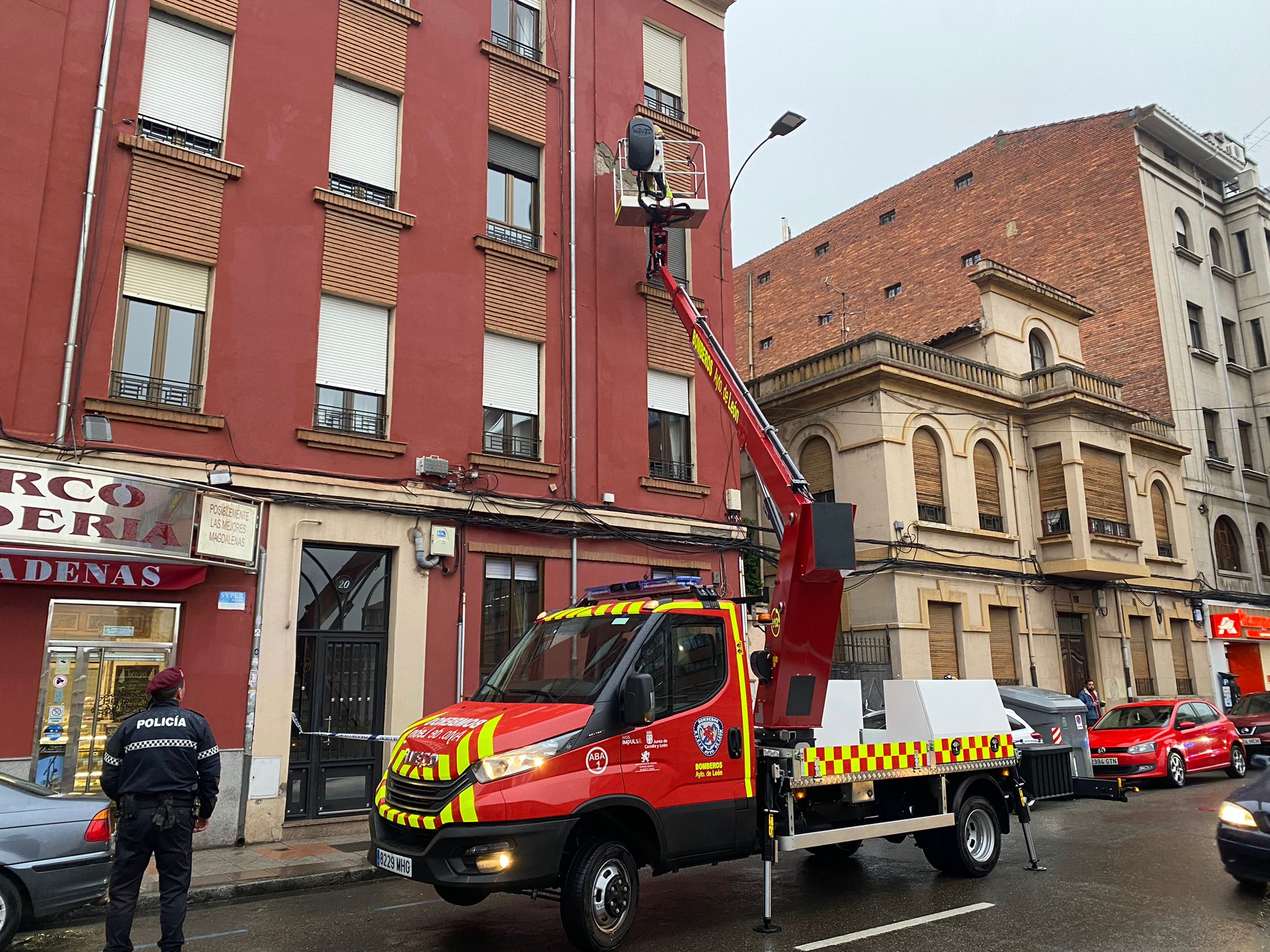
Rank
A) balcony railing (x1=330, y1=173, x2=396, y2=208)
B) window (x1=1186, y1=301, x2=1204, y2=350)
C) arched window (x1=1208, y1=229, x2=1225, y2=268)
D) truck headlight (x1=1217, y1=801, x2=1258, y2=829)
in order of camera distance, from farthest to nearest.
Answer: arched window (x1=1208, y1=229, x2=1225, y2=268), window (x1=1186, y1=301, x2=1204, y2=350), balcony railing (x1=330, y1=173, x2=396, y2=208), truck headlight (x1=1217, y1=801, x2=1258, y2=829)

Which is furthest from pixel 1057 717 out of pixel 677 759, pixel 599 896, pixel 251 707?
pixel 251 707

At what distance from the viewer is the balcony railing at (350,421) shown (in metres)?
12.3

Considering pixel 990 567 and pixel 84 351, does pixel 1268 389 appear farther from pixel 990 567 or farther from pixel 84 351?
pixel 84 351

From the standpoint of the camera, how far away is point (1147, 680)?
82.5 ft

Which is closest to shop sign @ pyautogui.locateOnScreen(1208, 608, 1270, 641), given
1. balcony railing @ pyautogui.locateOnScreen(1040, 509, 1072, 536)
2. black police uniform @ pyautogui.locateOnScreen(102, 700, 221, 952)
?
balcony railing @ pyautogui.locateOnScreen(1040, 509, 1072, 536)

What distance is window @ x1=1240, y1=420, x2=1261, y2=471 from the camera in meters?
31.2

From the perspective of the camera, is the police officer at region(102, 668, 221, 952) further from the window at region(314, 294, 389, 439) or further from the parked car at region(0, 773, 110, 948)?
the window at region(314, 294, 389, 439)

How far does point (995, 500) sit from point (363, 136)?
1655cm

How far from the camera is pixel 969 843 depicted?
868 centimetres

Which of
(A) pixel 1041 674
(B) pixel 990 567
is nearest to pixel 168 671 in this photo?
(B) pixel 990 567

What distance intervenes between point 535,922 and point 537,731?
1968mm

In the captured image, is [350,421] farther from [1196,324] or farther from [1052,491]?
[1196,324]

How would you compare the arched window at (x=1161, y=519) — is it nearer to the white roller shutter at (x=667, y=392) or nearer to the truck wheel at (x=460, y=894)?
the white roller shutter at (x=667, y=392)

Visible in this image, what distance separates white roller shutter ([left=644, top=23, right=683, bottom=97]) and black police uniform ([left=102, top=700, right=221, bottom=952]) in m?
14.4
